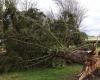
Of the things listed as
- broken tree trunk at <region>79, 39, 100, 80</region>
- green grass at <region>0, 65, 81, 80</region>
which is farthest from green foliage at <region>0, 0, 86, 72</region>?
broken tree trunk at <region>79, 39, 100, 80</region>

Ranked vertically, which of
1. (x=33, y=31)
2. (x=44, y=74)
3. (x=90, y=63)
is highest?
(x=33, y=31)

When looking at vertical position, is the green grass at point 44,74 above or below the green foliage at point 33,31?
below

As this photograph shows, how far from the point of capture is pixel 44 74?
43.2ft

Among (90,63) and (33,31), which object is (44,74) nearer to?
(33,31)

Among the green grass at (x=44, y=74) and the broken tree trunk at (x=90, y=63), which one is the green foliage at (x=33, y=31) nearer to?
the green grass at (x=44, y=74)

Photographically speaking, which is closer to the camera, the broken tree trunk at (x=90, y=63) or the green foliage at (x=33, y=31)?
the broken tree trunk at (x=90, y=63)

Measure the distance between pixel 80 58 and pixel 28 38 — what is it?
512 cm

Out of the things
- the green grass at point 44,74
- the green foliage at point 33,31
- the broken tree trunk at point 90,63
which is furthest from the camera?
the green grass at point 44,74

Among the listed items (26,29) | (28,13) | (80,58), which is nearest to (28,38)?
(26,29)

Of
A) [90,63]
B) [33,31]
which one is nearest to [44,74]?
[33,31]

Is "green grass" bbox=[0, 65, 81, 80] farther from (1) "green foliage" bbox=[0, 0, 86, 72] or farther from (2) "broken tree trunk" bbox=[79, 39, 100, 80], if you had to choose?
(2) "broken tree trunk" bbox=[79, 39, 100, 80]

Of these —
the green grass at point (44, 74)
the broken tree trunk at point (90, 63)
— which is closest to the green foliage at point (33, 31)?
the green grass at point (44, 74)

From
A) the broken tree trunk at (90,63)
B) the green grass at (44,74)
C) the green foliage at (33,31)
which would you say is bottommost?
the green grass at (44,74)

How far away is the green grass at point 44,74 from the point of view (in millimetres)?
12254
